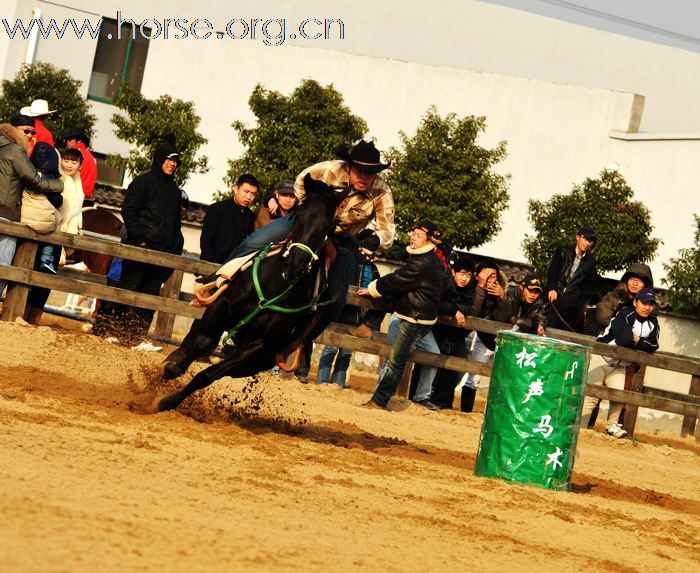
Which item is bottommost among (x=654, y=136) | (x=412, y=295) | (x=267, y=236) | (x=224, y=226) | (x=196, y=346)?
(x=196, y=346)

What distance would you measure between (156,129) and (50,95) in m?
5.01

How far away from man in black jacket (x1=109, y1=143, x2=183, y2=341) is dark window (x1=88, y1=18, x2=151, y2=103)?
24.8 meters

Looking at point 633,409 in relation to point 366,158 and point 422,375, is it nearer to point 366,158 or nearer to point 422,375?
point 422,375

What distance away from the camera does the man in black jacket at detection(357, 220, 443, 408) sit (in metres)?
13.8

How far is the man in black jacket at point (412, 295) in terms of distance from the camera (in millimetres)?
13828

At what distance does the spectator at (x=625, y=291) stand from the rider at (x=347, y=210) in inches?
259

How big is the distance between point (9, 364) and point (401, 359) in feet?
15.2

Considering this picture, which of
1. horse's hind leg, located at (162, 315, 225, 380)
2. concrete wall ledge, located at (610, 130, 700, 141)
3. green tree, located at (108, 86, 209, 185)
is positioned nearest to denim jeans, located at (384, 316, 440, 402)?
horse's hind leg, located at (162, 315, 225, 380)

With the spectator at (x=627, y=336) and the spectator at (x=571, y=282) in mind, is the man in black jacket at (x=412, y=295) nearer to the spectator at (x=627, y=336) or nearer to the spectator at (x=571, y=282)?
the spectator at (x=627, y=336)

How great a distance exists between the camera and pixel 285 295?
32.0 ft

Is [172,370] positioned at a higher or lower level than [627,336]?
lower

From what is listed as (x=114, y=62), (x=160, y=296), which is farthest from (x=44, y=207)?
(x=114, y=62)

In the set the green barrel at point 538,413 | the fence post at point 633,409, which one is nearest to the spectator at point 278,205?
the green barrel at point 538,413

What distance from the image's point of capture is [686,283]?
81.7 feet
